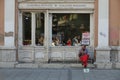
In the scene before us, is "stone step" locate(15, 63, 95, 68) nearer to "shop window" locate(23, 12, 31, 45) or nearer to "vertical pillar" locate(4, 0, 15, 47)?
"vertical pillar" locate(4, 0, 15, 47)

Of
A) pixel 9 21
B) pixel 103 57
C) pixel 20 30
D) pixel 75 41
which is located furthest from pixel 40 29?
pixel 103 57

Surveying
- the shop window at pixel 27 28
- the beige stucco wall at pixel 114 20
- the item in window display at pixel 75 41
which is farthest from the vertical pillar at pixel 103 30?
the shop window at pixel 27 28

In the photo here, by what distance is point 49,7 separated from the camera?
59.0ft

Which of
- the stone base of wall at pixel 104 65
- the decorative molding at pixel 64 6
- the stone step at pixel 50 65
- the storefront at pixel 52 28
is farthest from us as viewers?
the storefront at pixel 52 28

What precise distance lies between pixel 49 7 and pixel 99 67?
3920 mm

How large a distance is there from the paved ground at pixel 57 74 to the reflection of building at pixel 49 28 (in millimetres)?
1151

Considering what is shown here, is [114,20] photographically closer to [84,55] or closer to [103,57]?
[103,57]

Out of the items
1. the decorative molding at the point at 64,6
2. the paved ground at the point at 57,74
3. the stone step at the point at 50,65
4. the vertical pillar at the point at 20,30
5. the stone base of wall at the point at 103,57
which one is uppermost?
the decorative molding at the point at 64,6

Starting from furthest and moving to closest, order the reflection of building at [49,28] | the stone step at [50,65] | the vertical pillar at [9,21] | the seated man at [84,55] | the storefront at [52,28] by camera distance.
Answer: the storefront at [52,28]
the vertical pillar at [9,21]
the stone step at [50,65]
the reflection of building at [49,28]
the seated man at [84,55]

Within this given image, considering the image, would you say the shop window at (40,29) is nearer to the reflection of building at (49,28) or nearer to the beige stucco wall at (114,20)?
the reflection of building at (49,28)

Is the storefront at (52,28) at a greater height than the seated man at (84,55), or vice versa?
the storefront at (52,28)

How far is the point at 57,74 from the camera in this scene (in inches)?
615

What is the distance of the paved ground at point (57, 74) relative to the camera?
14.6 metres

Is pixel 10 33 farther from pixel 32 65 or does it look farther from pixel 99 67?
pixel 99 67
